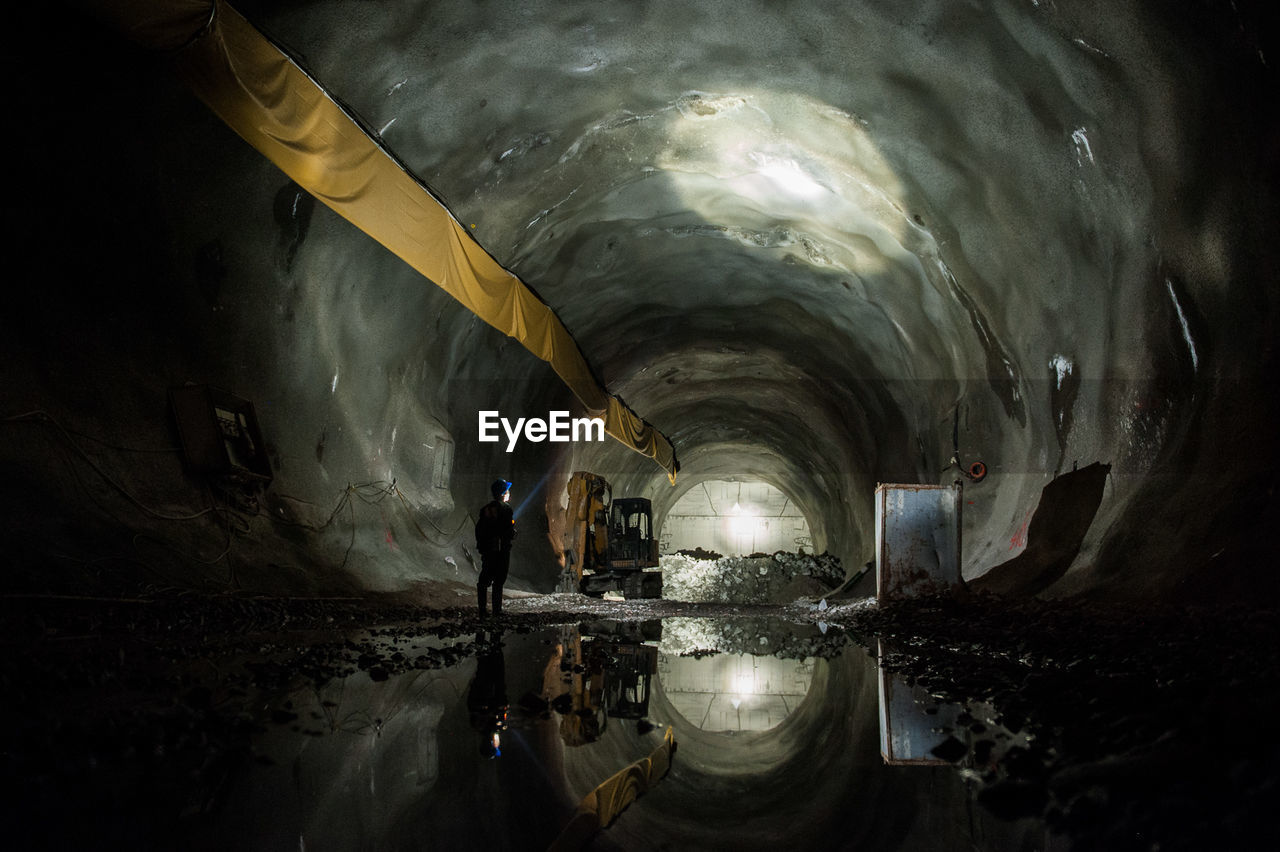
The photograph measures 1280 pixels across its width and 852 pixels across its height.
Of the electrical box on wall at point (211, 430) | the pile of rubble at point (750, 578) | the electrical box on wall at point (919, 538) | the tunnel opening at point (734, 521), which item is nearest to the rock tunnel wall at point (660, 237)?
the electrical box on wall at point (211, 430)

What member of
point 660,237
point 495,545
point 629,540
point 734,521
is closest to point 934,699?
point 495,545

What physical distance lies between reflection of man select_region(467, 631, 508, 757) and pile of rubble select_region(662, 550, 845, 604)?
2066 centimetres

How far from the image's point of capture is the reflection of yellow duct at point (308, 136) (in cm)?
592

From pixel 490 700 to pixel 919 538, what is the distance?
7120 millimetres

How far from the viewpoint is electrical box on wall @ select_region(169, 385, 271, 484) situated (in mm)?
8586

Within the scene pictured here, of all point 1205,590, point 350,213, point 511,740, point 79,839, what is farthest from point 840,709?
point 350,213

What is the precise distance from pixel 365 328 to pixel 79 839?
9.37 m

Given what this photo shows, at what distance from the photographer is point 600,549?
61.7ft

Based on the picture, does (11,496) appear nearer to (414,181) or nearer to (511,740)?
(414,181)

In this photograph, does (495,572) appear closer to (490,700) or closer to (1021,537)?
(1021,537)

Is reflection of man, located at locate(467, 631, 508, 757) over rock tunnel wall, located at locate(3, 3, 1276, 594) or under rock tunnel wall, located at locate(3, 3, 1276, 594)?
under

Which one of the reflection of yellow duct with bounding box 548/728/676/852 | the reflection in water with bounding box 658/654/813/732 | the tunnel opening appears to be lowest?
the reflection of yellow duct with bounding box 548/728/676/852

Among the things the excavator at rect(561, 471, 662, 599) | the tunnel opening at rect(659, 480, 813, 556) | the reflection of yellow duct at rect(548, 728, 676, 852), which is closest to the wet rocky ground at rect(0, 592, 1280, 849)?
the reflection of yellow duct at rect(548, 728, 676, 852)

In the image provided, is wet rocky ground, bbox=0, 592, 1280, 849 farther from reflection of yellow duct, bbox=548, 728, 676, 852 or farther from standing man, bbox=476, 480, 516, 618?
standing man, bbox=476, 480, 516, 618
